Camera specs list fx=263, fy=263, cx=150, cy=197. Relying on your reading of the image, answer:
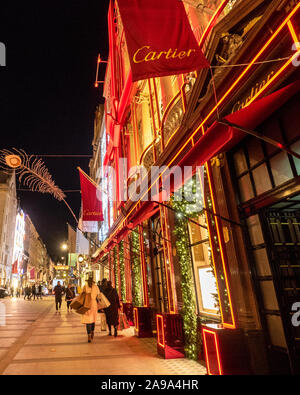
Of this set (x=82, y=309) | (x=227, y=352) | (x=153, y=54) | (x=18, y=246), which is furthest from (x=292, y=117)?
(x=18, y=246)

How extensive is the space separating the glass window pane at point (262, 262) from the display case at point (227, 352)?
109 centimetres

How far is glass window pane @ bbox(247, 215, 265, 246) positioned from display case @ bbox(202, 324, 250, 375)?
1.59 m

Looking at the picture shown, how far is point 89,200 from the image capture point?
Answer: 1436 centimetres

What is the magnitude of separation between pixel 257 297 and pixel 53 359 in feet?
16.0

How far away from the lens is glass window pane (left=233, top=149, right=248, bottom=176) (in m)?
5.30

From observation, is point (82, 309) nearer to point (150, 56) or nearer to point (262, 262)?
point (262, 262)

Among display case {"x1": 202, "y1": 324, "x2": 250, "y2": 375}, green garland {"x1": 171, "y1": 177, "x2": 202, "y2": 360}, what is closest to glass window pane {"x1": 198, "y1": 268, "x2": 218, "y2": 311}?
green garland {"x1": 171, "y1": 177, "x2": 202, "y2": 360}

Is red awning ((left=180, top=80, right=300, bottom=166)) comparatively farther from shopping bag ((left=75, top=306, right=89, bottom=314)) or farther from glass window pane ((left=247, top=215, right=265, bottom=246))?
shopping bag ((left=75, top=306, right=89, bottom=314))

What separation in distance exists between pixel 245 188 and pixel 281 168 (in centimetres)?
95

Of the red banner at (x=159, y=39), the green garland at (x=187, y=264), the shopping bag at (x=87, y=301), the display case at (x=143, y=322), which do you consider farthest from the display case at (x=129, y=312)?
the red banner at (x=159, y=39)

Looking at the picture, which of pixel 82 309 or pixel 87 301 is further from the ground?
pixel 87 301

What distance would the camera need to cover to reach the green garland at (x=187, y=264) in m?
6.32

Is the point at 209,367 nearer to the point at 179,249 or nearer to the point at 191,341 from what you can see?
the point at 191,341
